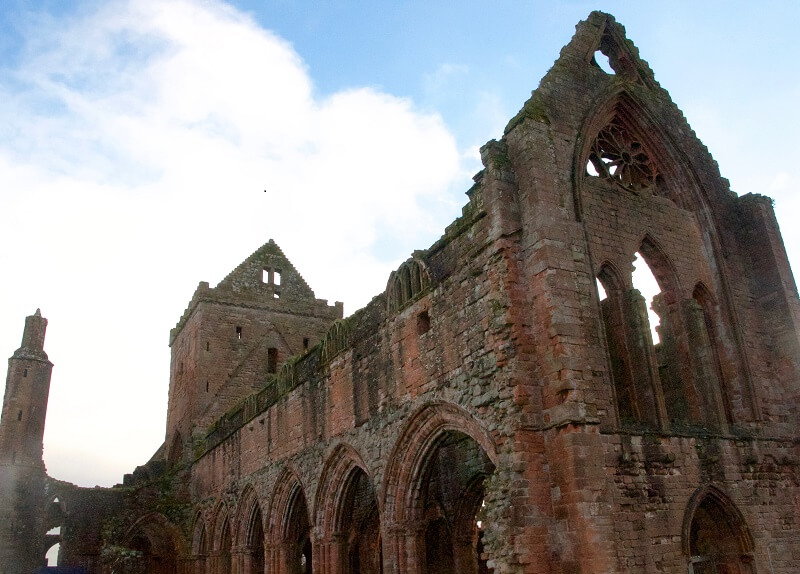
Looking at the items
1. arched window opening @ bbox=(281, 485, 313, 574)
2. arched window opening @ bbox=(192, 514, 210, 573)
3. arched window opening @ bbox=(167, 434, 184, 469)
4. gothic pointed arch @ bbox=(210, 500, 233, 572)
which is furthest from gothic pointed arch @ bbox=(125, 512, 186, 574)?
arched window opening @ bbox=(281, 485, 313, 574)

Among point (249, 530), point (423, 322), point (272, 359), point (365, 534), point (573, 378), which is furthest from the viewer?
point (272, 359)

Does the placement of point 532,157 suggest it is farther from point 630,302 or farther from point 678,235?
point 678,235

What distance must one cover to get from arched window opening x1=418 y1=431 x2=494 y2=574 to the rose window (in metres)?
5.20

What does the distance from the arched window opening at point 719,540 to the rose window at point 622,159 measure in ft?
15.8

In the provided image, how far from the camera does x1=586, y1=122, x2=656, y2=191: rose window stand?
1113 cm

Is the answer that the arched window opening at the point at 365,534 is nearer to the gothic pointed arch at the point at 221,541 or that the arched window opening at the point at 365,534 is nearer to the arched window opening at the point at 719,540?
the gothic pointed arch at the point at 221,541

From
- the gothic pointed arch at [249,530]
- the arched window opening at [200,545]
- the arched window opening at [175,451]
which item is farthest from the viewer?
the arched window opening at [175,451]

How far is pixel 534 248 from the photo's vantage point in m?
9.31

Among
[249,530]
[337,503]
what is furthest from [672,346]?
[249,530]

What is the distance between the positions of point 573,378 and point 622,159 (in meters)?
4.59

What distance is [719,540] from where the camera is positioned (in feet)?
31.7

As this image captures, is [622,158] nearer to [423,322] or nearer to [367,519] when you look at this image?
[423,322]

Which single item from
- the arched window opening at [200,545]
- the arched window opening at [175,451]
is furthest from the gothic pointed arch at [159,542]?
the arched window opening at [175,451]

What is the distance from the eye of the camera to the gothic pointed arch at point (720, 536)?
9430 millimetres
